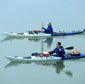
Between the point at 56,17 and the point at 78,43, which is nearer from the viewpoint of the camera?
the point at 78,43

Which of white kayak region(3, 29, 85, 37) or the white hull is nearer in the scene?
the white hull

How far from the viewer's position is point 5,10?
9.56 m

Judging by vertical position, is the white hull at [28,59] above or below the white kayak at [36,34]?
below

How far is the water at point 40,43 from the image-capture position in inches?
269

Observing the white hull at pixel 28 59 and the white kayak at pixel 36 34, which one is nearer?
the white hull at pixel 28 59

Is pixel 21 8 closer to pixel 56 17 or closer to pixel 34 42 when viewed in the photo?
pixel 56 17

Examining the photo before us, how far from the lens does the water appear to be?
22.5ft

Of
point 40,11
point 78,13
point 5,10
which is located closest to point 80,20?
point 78,13

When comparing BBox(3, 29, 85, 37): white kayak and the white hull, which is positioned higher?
BBox(3, 29, 85, 37): white kayak

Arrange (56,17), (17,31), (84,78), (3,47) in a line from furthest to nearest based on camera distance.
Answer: (56,17) → (17,31) → (3,47) → (84,78)

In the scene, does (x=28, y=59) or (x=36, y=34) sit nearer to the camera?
(x=28, y=59)

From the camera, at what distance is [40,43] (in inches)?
330

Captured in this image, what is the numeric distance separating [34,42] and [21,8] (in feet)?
5.14

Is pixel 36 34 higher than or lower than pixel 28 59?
higher
